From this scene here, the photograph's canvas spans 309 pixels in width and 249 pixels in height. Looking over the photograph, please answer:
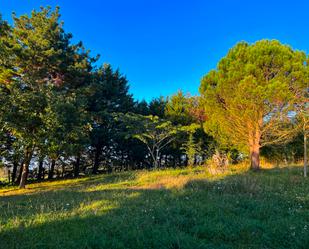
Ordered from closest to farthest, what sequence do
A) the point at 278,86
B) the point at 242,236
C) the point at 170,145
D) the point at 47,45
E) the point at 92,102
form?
1. the point at 242,236
2. the point at 278,86
3. the point at 47,45
4. the point at 92,102
5. the point at 170,145

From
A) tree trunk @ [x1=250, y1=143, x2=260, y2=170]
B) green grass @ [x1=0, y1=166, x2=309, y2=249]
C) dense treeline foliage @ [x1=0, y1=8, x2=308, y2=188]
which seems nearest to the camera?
green grass @ [x1=0, y1=166, x2=309, y2=249]

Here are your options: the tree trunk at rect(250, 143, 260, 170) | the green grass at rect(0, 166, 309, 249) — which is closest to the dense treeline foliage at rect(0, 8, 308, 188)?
the tree trunk at rect(250, 143, 260, 170)

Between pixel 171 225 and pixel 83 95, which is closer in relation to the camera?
pixel 171 225

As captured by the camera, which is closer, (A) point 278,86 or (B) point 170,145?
(A) point 278,86

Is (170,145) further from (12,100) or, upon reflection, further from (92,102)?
(12,100)

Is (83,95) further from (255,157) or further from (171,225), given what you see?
(171,225)

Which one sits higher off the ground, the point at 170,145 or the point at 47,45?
the point at 47,45

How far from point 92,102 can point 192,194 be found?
15.2 metres

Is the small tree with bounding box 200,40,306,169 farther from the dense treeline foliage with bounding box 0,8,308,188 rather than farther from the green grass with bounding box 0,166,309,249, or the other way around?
the green grass with bounding box 0,166,309,249

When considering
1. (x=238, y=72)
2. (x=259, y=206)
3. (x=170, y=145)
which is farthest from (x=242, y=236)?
(x=170, y=145)

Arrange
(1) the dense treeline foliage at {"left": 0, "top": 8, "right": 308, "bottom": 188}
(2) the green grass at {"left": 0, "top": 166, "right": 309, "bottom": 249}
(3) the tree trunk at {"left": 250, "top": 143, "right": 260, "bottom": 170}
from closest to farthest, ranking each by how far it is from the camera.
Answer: (2) the green grass at {"left": 0, "top": 166, "right": 309, "bottom": 249}
(1) the dense treeline foliage at {"left": 0, "top": 8, "right": 308, "bottom": 188}
(3) the tree trunk at {"left": 250, "top": 143, "right": 260, "bottom": 170}

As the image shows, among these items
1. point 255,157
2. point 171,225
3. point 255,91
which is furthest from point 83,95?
point 171,225

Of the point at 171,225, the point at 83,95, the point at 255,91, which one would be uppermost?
the point at 83,95

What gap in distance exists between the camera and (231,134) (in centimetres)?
1294
